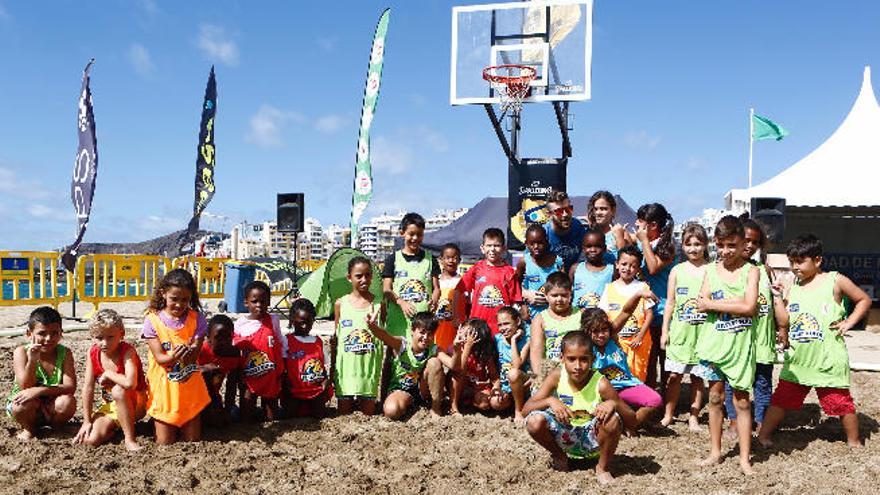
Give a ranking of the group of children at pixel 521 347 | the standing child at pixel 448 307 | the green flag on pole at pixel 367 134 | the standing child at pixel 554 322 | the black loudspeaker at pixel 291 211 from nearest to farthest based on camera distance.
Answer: the group of children at pixel 521 347 → the standing child at pixel 554 322 → the standing child at pixel 448 307 → the green flag on pole at pixel 367 134 → the black loudspeaker at pixel 291 211

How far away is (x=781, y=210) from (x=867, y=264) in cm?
723

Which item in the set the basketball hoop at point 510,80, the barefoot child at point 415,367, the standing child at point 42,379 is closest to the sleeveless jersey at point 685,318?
the barefoot child at point 415,367

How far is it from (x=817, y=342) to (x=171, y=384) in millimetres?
4119

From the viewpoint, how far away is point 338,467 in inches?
154

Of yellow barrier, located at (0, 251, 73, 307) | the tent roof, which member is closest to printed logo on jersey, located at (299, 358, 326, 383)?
yellow barrier, located at (0, 251, 73, 307)

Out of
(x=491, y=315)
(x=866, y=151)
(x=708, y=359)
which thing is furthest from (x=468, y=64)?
(x=708, y=359)

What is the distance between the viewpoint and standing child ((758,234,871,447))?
14.1ft

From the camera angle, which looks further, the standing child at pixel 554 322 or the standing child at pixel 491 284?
the standing child at pixel 491 284

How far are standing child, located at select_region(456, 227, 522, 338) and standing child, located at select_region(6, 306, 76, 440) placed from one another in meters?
2.80

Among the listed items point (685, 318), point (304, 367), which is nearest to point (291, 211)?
point (304, 367)

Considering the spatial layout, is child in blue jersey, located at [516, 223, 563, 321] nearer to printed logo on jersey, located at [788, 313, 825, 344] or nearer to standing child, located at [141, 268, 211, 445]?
printed logo on jersey, located at [788, 313, 825, 344]

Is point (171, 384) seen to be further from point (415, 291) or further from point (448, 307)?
point (448, 307)

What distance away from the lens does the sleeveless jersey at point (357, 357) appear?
4969mm

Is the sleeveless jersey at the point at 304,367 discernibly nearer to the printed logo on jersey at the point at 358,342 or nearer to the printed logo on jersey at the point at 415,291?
the printed logo on jersey at the point at 358,342
